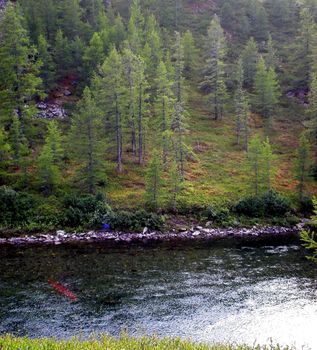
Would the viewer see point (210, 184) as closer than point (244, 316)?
No

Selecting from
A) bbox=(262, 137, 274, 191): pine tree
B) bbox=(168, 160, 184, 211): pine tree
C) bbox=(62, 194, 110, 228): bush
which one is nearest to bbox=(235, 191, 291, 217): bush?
bbox=(262, 137, 274, 191): pine tree

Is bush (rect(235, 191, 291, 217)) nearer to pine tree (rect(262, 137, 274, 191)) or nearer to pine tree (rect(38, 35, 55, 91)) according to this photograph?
pine tree (rect(262, 137, 274, 191))

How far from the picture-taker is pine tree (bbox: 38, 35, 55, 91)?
224 feet

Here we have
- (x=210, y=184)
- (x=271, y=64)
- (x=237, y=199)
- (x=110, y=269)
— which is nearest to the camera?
(x=110, y=269)

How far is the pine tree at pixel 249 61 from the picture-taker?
3447 inches

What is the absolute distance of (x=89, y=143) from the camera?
4828 cm

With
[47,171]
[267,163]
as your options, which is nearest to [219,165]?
[267,163]

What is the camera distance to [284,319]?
25469 millimetres

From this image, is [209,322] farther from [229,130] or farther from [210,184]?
[229,130]

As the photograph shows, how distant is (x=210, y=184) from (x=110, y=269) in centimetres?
2520

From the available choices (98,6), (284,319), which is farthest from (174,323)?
(98,6)

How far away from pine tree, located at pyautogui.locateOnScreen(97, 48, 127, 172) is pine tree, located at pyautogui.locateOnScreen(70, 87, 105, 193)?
559cm

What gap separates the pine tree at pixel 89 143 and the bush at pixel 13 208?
23.9 feet

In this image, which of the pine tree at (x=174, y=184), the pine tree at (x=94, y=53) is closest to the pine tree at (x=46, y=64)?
the pine tree at (x=94, y=53)
